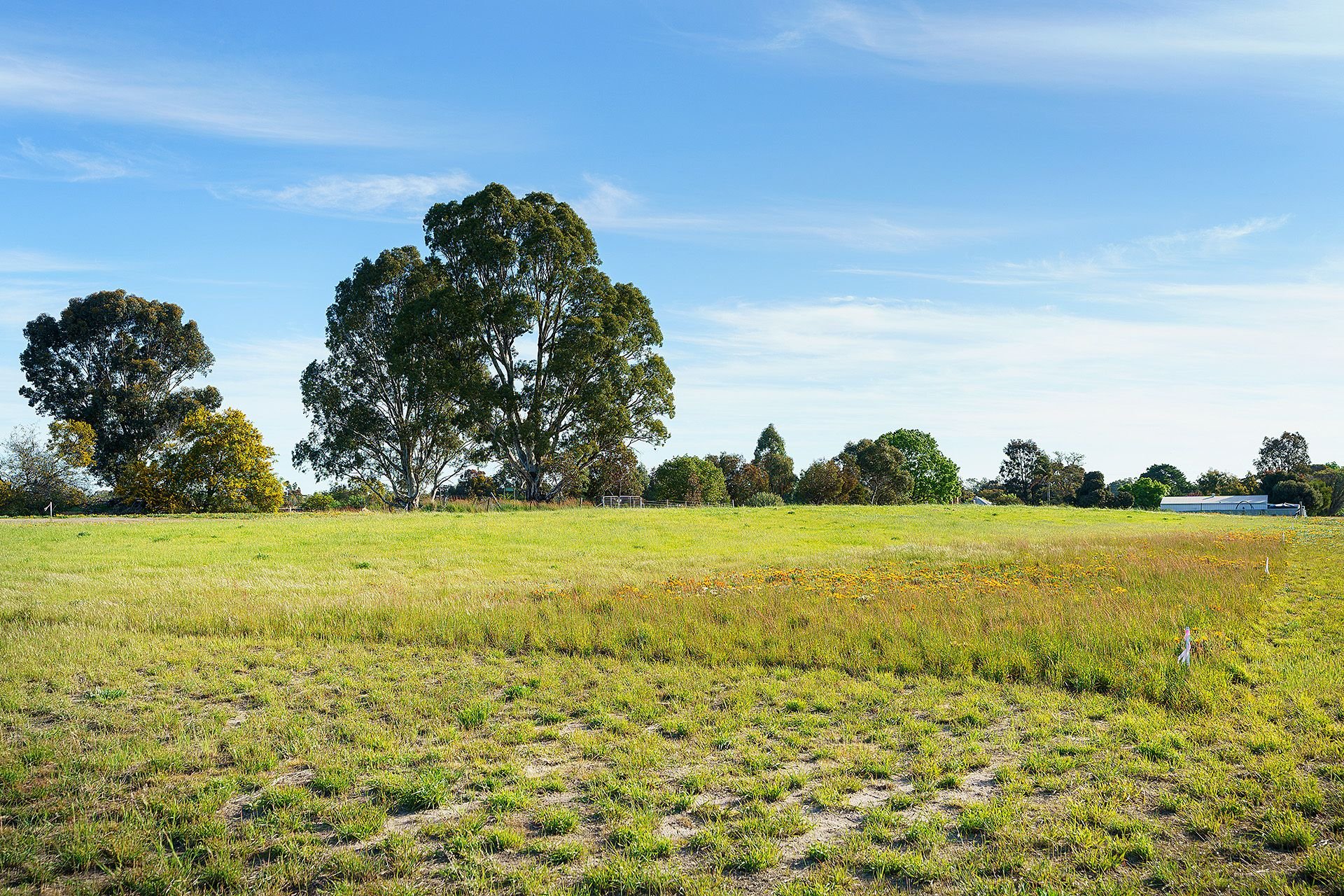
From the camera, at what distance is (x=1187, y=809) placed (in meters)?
5.95

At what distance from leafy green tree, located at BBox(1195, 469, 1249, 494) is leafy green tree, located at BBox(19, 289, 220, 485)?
14950 cm

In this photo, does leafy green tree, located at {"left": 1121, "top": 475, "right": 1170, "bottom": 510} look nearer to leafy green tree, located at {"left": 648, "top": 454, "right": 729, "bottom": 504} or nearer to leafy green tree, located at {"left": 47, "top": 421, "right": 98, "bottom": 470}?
leafy green tree, located at {"left": 648, "top": 454, "right": 729, "bottom": 504}

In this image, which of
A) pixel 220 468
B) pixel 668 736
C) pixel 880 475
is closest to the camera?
pixel 668 736

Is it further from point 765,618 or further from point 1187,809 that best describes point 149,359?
point 1187,809

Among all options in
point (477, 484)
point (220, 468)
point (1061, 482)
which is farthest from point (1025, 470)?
point (220, 468)

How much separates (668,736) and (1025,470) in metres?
141

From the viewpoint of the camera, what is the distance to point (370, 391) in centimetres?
5975

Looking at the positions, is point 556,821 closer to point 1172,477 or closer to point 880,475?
point 880,475

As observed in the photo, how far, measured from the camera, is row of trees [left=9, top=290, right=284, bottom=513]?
164ft

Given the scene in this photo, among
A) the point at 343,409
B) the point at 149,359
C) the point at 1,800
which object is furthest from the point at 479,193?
the point at 1,800

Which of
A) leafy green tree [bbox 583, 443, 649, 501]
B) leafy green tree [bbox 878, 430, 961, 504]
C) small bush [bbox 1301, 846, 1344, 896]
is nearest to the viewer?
small bush [bbox 1301, 846, 1344, 896]

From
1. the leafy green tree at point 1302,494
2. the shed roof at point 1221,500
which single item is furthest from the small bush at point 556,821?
the shed roof at point 1221,500

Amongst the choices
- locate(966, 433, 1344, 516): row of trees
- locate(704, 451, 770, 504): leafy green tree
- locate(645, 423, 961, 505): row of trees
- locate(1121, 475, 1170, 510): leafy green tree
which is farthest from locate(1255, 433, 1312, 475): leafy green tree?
locate(704, 451, 770, 504): leafy green tree

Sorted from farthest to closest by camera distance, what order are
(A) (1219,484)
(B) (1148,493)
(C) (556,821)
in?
(A) (1219,484), (B) (1148,493), (C) (556,821)
